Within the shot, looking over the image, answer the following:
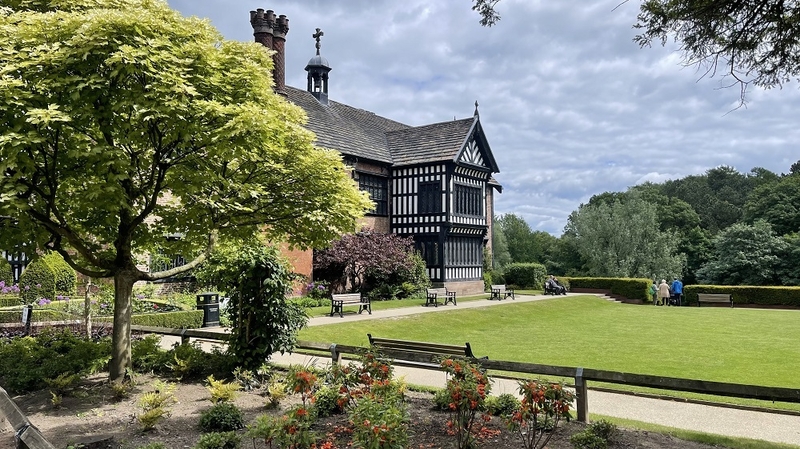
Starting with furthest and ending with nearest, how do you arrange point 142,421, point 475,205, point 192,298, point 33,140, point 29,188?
point 475,205
point 192,298
point 29,188
point 142,421
point 33,140

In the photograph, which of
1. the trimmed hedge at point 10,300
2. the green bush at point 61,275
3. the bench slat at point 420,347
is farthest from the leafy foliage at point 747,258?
the trimmed hedge at point 10,300

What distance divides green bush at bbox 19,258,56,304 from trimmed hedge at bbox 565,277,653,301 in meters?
31.6

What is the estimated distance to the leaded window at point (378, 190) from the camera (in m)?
29.7

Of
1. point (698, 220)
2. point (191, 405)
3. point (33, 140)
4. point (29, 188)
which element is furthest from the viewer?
point (698, 220)

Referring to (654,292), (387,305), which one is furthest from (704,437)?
(654,292)

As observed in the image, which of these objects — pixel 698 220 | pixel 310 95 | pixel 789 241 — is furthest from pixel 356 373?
pixel 698 220

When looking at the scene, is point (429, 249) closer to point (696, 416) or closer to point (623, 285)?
point (623, 285)

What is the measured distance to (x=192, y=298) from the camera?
19641 millimetres

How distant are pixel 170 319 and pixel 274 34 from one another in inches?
663

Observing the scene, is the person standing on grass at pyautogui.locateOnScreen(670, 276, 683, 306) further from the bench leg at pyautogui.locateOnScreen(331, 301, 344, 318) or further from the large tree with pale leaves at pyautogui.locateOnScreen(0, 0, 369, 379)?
the large tree with pale leaves at pyautogui.locateOnScreen(0, 0, 369, 379)

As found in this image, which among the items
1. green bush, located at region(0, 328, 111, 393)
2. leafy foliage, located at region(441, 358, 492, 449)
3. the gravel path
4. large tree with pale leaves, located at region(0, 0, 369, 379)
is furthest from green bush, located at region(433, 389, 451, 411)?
green bush, located at region(0, 328, 111, 393)

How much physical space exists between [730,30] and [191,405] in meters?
8.47

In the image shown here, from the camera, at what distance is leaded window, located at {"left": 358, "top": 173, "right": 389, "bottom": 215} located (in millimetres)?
29719

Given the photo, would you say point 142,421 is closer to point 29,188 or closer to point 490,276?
point 29,188
